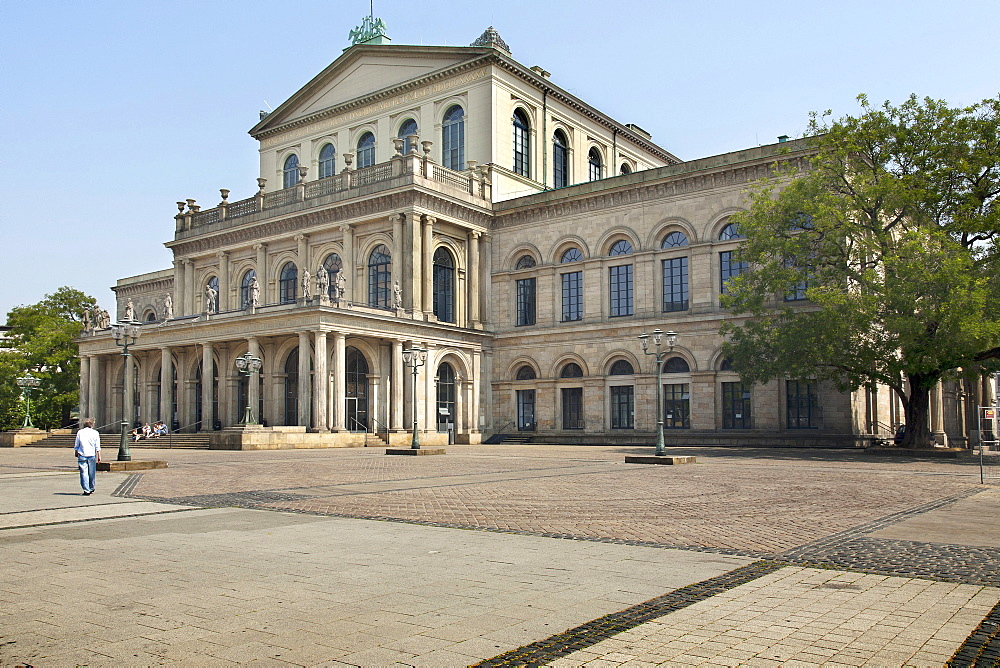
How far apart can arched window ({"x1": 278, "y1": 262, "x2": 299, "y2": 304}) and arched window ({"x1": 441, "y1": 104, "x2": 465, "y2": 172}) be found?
454 inches

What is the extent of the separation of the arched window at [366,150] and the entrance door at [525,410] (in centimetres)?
1932

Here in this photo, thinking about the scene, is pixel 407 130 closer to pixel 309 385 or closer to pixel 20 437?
pixel 309 385

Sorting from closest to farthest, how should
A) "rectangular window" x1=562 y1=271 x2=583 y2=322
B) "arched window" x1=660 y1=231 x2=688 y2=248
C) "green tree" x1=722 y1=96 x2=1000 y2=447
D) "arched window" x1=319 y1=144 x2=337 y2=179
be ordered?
"green tree" x1=722 y1=96 x2=1000 y2=447 → "arched window" x1=660 y1=231 x2=688 y2=248 → "rectangular window" x1=562 y1=271 x2=583 y2=322 → "arched window" x1=319 y1=144 x2=337 y2=179

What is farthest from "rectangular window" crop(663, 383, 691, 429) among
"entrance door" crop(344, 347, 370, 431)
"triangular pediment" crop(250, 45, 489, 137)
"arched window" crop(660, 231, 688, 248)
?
"triangular pediment" crop(250, 45, 489, 137)

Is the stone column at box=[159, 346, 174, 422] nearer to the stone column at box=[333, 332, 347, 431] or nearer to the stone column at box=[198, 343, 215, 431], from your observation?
the stone column at box=[198, 343, 215, 431]

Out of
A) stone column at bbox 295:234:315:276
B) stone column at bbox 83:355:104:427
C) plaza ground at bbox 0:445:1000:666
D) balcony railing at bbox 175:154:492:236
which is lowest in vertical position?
plaza ground at bbox 0:445:1000:666

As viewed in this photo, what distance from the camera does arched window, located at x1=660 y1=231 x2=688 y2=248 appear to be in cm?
4519

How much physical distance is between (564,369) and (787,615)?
42.5m

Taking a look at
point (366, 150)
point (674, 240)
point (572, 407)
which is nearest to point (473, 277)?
point (572, 407)

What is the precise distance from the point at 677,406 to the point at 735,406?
10.4 ft

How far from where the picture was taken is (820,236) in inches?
1364

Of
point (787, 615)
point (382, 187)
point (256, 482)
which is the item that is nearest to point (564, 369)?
point (382, 187)

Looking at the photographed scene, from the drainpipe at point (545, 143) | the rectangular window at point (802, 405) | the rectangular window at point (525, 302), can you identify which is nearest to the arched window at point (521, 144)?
the drainpipe at point (545, 143)

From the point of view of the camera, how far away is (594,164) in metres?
61.1
